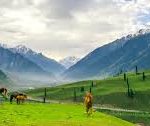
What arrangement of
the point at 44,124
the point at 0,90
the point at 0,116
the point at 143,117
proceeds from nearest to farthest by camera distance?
the point at 44,124 → the point at 0,116 → the point at 0,90 → the point at 143,117

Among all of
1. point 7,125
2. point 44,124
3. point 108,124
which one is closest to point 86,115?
point 108,124

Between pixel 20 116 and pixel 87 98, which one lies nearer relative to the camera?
pixel 20 116

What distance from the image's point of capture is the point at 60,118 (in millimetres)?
57125

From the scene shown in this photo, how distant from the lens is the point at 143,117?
191375 millimetres

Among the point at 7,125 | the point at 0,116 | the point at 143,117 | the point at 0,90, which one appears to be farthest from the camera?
the point at 143,117

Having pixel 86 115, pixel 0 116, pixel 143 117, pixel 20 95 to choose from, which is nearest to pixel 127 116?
pixel 143 117

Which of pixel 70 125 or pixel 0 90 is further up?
pixel 0 90

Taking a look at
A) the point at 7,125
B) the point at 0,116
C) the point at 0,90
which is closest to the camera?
the point at 7,125

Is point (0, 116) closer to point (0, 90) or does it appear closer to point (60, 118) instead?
point (60, 118)

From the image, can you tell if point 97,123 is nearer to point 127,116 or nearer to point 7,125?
point 7,125

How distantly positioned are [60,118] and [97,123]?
5196 millimetres

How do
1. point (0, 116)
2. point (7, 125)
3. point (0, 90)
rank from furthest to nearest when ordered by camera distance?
point (0, 90) → point (0, 116) → point (7, 125)

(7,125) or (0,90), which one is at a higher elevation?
(0,90)

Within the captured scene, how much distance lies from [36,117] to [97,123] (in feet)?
24.8
